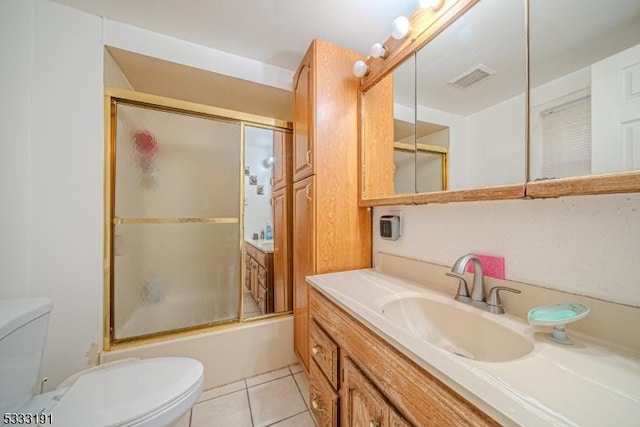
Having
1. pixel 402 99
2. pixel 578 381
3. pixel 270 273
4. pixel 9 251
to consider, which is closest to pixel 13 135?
pixel 9 251

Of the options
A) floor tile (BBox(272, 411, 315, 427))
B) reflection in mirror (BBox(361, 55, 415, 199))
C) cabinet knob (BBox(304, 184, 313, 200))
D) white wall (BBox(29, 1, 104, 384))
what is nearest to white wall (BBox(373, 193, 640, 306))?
reflection in mirror (BBox(361, 55, 415, 199))

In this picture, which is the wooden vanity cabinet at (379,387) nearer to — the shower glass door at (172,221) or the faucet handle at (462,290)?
the faucet handle at (462,290)

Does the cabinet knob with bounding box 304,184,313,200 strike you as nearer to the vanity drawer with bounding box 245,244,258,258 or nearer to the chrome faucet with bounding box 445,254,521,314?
the chrome faucet with bounding box 445,254,521,314

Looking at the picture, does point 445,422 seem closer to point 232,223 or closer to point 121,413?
point 121,413

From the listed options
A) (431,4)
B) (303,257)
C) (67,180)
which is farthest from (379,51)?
(67,180)

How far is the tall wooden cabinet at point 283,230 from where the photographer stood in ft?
5.87

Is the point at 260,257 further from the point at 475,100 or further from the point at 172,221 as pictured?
the point at 475,100

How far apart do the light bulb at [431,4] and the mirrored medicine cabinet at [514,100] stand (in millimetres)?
15

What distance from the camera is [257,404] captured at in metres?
1.30

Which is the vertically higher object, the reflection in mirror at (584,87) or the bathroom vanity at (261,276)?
the reflection in mirror at (584,87)

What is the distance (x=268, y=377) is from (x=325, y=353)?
871mm

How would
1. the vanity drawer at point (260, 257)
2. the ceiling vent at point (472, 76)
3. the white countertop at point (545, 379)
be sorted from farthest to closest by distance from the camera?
the vanity drawer at point (260, 257), the ceiling vent at point (472, 76), the white countertop at point (545, 379)

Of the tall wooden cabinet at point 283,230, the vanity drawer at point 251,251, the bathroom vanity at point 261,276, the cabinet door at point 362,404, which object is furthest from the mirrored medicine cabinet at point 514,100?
the vanity drawer at point 251,251

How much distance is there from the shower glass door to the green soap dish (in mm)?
1532
